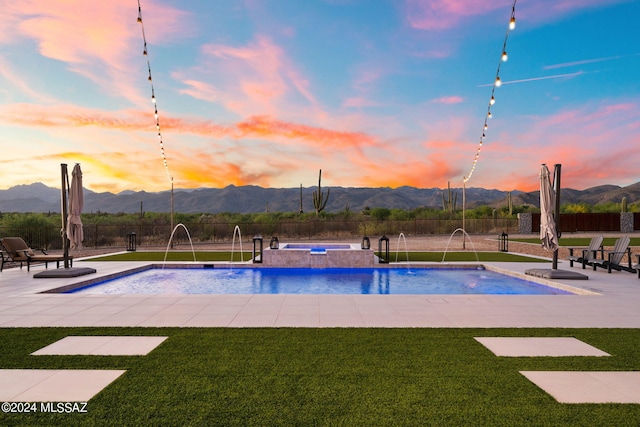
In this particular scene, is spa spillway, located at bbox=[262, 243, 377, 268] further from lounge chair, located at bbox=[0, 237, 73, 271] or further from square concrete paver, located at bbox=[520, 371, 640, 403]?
square concrete paver, located at bbox=[520, 371, 640, 403]

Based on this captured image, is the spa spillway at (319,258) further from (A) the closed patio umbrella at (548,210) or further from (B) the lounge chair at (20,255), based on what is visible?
(B) the lounge chair at (20,255)

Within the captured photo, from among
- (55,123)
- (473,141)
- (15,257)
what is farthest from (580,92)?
(55,123)

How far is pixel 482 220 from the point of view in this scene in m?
33.8

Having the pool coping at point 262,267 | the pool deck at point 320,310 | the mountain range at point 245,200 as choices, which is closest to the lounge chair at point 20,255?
the pool coping at point 262,267

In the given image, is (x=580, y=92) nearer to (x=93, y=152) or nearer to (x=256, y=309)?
(x=256, y=309)

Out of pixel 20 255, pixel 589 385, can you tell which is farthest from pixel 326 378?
pixel 20 255

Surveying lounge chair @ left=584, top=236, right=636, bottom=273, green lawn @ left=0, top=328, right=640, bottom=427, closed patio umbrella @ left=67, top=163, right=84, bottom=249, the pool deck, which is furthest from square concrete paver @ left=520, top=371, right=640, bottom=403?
closed patio umbrella @ left=67, top=163, right=84, bottom=249

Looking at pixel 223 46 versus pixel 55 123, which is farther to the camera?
pixel 55 123

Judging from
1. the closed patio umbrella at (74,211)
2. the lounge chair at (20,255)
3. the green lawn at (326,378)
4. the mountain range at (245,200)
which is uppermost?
the mountain range at (245,200)

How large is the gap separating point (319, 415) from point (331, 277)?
8.48m

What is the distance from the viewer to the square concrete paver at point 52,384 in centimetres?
318

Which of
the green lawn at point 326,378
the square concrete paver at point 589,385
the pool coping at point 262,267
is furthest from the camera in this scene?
the pool coping at point 262,267

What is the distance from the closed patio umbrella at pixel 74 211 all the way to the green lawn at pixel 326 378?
5.13 m

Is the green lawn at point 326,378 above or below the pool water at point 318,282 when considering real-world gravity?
above
